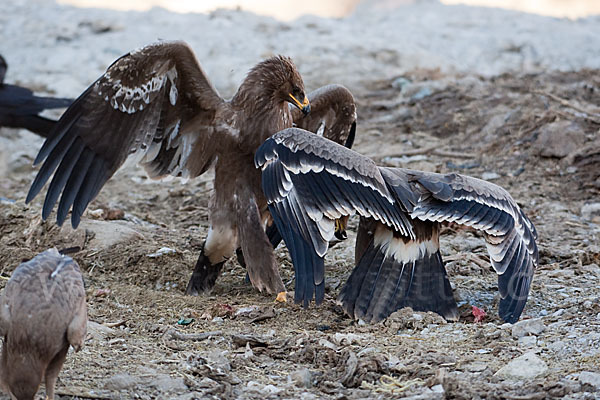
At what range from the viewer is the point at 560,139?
28.3ft

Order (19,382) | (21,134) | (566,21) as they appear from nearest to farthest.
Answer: (19,382)
(21,134)
(566,21)

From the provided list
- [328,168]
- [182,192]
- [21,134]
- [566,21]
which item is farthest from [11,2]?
[328,168]

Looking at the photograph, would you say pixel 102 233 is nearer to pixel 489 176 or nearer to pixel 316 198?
pixel 316 198

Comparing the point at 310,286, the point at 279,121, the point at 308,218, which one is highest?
the point at 279,121

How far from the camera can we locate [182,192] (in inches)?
334

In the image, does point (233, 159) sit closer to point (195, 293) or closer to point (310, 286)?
point (195, 293)

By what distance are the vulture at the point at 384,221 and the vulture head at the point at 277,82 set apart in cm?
75

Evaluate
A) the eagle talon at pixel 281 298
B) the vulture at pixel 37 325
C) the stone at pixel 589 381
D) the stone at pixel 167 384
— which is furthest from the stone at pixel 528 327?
the vulture at pixel 37 325

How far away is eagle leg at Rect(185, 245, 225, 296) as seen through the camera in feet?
19.4

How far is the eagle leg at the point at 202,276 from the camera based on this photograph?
5.91 meters

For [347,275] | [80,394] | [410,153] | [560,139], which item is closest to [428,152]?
[410,153]

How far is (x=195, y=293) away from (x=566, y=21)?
1093 cm

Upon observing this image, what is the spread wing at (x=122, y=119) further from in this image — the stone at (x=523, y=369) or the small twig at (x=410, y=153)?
the small twig at (x=410, y=153)

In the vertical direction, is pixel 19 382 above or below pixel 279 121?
below
